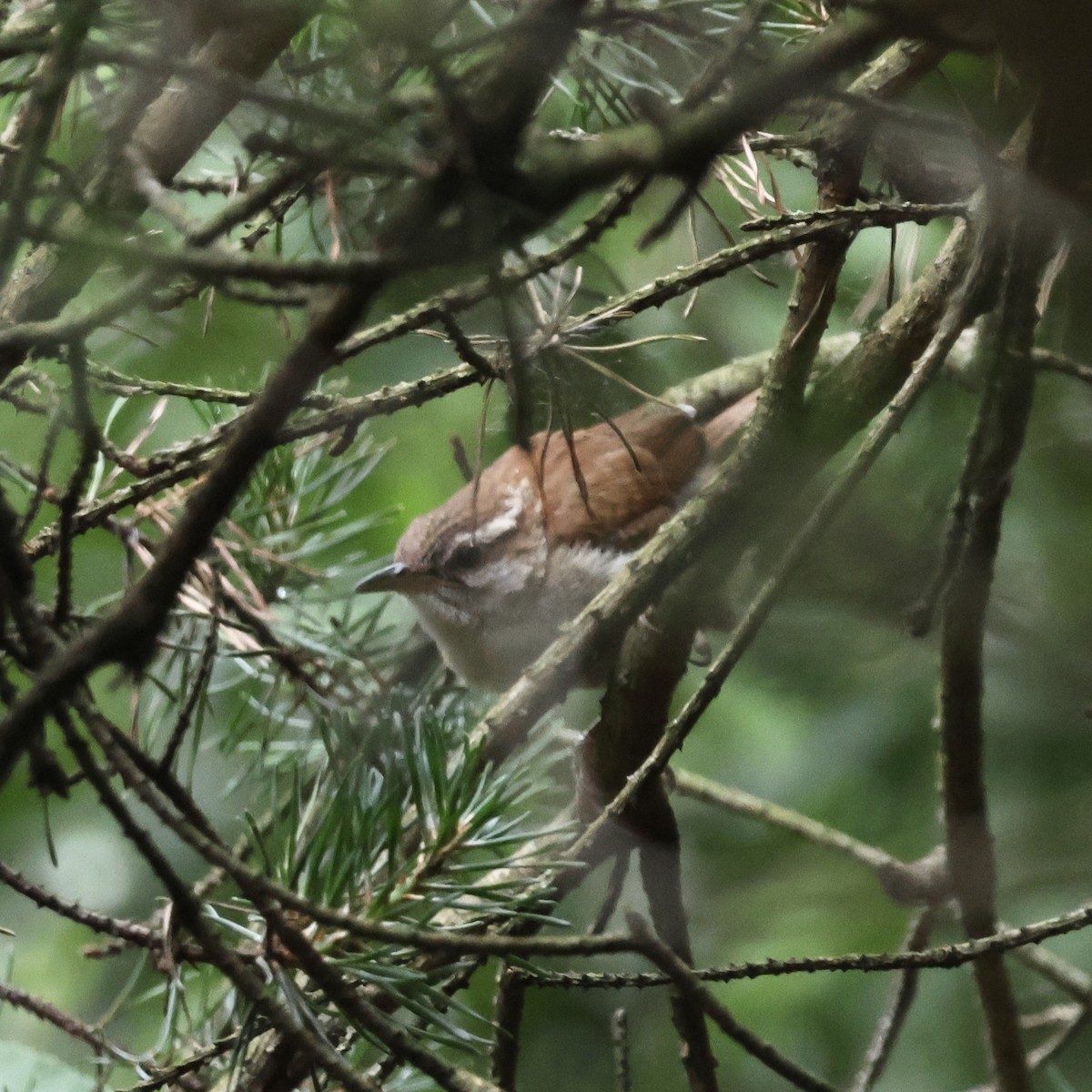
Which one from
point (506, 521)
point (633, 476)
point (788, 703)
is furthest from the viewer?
point (506, 521)

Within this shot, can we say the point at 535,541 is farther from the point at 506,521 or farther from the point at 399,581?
the point at 399,581

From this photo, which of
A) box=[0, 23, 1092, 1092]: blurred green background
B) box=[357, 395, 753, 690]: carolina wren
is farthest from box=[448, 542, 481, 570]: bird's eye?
box=[0, 23, 1092, 1092]: blurred green background

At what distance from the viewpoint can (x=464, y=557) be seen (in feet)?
6.56

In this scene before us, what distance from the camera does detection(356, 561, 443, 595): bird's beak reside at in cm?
189

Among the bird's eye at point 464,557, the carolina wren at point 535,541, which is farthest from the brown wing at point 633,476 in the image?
the bird's eye at point 464,557

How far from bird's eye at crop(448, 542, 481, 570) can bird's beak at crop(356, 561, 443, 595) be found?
38 mm

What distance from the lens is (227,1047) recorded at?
2.79 ft

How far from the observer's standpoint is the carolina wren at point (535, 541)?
1.90 metres

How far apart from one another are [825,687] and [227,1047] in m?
0.60

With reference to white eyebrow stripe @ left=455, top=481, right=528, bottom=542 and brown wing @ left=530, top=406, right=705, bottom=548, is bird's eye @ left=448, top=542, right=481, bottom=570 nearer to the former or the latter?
white eyebrow stripe @ left=455, top=481, right=528, bottom=542

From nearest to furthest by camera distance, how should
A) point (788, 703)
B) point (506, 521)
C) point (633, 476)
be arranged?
1. point (788, 703)
2. point (633, 476)
3. point (506, 521)

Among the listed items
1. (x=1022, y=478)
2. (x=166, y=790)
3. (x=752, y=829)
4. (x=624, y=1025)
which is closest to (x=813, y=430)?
(x=1022, y=478)

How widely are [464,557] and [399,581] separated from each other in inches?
5.2

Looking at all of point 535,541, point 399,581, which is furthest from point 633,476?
point 399,581
